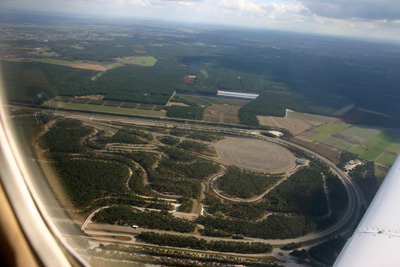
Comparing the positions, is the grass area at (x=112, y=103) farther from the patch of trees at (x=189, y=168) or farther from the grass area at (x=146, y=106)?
the patch of trees at (x=189, y=168)

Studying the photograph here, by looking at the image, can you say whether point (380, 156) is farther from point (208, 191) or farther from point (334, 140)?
point (208, 191)

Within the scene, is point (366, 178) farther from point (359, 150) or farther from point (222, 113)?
point (222, 113)

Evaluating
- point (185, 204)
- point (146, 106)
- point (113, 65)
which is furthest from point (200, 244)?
point (113, 65)

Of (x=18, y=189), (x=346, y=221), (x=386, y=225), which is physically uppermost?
(x=18, y=189)

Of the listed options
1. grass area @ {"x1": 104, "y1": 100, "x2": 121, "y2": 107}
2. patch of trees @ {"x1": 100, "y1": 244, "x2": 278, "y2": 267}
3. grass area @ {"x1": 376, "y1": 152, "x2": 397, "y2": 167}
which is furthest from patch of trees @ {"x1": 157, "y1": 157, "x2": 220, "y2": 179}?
grass area @ {"x1": 376, "y1": 152, "x2": 397, "y2": 167}

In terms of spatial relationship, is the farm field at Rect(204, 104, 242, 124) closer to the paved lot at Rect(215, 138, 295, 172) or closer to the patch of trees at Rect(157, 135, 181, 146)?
the paved lot at Rect(215, 138, 295, 172)

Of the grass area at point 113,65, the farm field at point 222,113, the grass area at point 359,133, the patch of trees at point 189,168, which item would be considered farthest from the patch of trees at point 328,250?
the grass area at point 113,65

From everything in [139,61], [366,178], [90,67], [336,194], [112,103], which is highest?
[139,61]

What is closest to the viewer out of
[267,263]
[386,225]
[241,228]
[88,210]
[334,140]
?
[386,225]

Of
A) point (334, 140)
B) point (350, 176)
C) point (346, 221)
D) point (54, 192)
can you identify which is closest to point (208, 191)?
point (346, 221)
